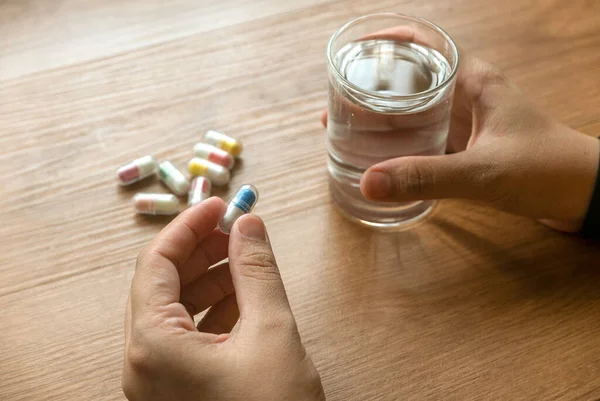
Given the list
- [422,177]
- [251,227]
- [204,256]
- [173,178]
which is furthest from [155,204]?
[422,177]

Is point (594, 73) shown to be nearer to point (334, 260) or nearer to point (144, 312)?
point (334, 260)

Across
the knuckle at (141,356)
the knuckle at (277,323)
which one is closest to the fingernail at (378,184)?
the knuckle at (277,323)

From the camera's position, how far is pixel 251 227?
0.70 meters

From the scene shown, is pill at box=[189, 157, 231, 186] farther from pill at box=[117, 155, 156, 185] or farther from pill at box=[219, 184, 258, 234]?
pill at box=[219, 184, 258, 234]

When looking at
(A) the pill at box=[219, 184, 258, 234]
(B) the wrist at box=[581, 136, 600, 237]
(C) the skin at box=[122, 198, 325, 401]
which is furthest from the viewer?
(B) the wrist at box=[581, 136, 600, 237]

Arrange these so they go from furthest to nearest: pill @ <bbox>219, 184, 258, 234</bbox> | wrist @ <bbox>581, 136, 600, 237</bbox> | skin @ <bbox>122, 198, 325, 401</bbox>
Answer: wrist @ <bbox>581, 136, 600, 237</bbox> → pill @ <bbox>219, 184, 258, 234</bbox> → skin @ <bbox>122, 198, 325, 401</bbox>

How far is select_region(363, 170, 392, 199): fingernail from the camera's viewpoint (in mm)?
792

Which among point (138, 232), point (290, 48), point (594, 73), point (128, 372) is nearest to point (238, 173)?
point (138, 232)

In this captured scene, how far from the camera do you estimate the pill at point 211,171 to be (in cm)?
95

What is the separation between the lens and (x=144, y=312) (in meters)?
0.65

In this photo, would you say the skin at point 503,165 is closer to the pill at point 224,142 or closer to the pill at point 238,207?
the pill at point 238,207

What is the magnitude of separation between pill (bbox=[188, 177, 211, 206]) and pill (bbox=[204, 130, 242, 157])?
7 cm

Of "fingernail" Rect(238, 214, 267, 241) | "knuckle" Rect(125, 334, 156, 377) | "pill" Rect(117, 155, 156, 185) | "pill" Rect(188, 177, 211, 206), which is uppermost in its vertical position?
"fingernail" Rect(238, 214, 267, 241)

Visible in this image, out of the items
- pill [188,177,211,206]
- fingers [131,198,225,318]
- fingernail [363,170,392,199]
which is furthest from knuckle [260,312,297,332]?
pill [188,177,211,206]
